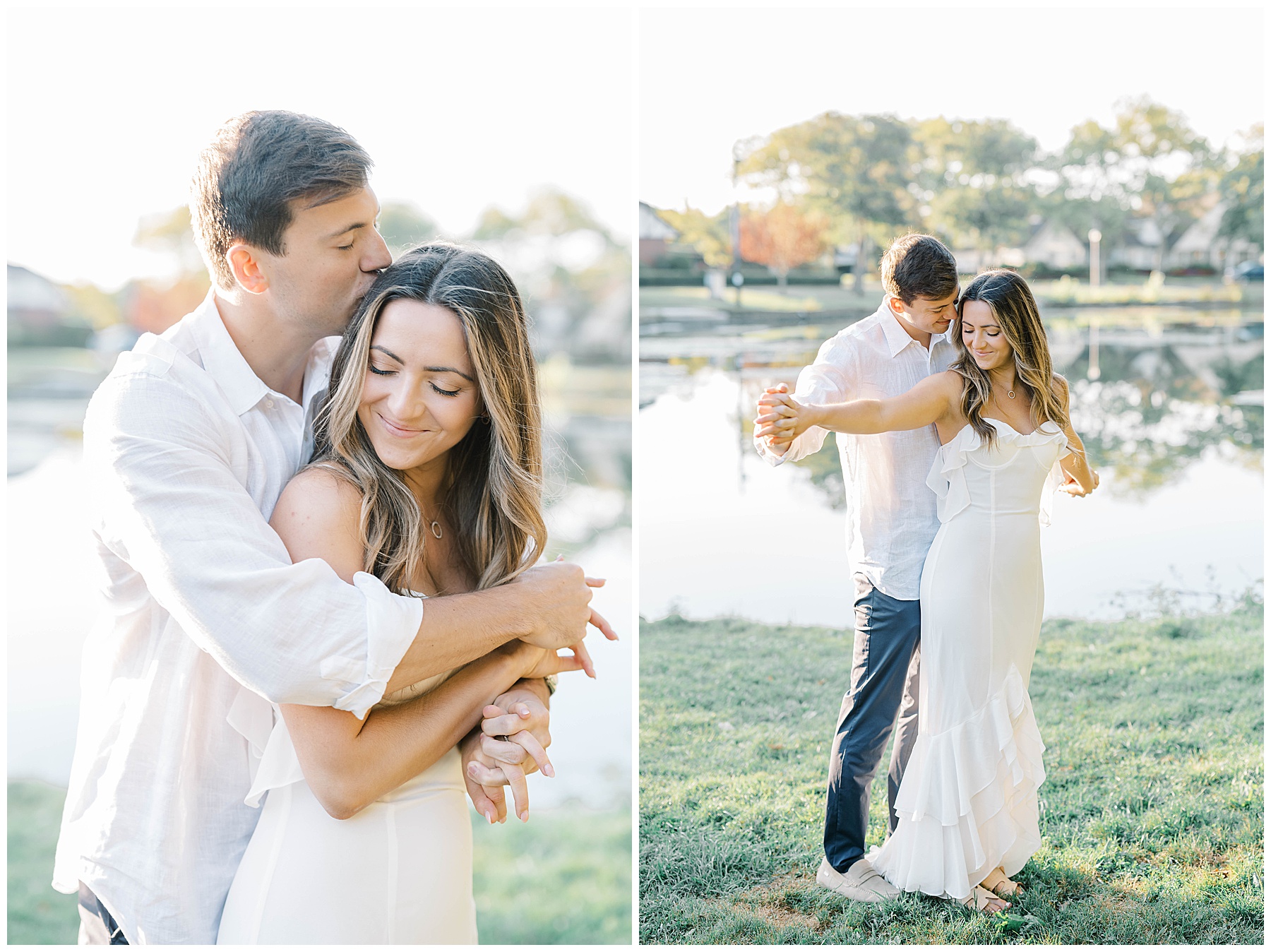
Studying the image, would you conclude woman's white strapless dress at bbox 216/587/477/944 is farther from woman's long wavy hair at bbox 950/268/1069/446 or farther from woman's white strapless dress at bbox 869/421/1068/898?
woman's long wavy hair at bbox 950/268/1069/446

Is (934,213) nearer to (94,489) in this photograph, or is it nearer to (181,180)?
(181,180)

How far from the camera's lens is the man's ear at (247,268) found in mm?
1819

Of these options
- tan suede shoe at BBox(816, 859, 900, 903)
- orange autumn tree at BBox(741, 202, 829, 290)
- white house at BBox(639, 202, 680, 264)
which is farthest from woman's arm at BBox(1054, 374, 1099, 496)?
orange autumn tree at BBox(741, 202, 829, 290)

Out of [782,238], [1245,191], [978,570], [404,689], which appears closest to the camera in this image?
[404,689]

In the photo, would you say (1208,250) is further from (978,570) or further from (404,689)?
(404,689)

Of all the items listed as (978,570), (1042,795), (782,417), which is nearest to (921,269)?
(782,417)

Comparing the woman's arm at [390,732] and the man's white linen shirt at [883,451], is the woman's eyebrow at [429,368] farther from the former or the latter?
the man's white linen shirt at [883,451]

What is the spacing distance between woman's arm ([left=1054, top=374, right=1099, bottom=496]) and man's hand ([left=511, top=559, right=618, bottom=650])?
192 centimetres

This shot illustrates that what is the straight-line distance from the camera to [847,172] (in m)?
9.61

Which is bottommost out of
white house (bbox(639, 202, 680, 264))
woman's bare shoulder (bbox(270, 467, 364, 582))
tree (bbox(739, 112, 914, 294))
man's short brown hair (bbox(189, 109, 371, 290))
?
woman's bare shoulder (bbox(270, 467, 364, 582))

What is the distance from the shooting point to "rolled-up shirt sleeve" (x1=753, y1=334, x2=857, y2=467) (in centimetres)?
321

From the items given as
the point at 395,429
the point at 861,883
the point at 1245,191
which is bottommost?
the point at 861,883

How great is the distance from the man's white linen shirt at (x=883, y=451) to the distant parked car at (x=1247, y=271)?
31.1 ft

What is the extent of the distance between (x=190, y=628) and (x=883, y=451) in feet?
7.61
